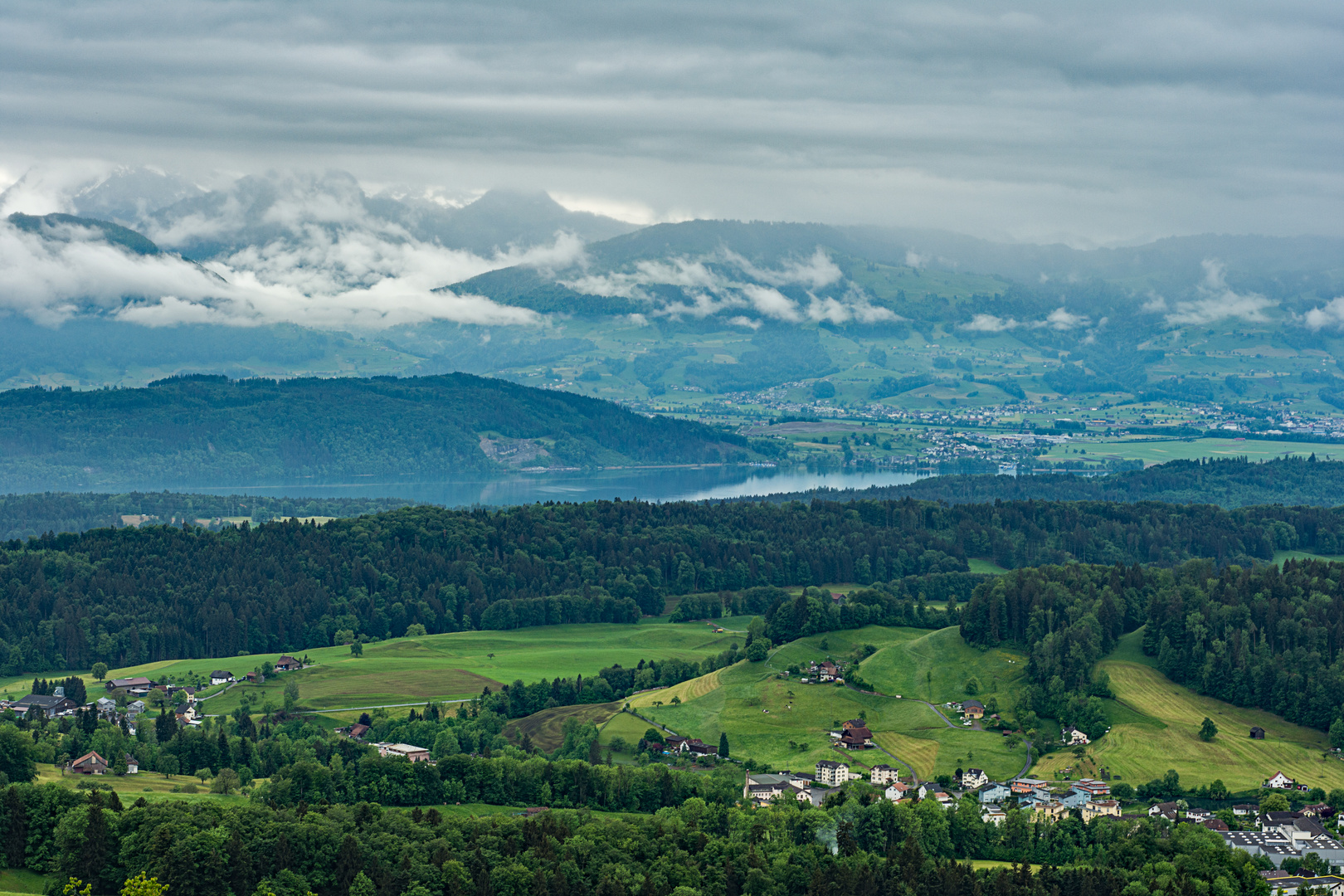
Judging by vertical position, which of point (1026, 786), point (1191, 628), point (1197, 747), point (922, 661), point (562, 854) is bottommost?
point (1026, 786)

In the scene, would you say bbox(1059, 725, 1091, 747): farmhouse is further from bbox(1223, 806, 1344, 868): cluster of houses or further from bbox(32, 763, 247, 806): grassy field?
bbox(32, 763, 247, 806): grassy field

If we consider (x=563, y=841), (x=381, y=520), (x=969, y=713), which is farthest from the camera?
(x=381, y=520)

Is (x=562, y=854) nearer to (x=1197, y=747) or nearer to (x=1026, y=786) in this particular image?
(x=1026, y=786)

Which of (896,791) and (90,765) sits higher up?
(90,765)

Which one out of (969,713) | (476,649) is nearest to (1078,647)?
(969,713)

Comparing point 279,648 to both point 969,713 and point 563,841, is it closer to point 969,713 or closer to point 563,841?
point 969,713

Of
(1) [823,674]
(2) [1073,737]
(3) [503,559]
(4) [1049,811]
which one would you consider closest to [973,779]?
(4) [1049,811]
